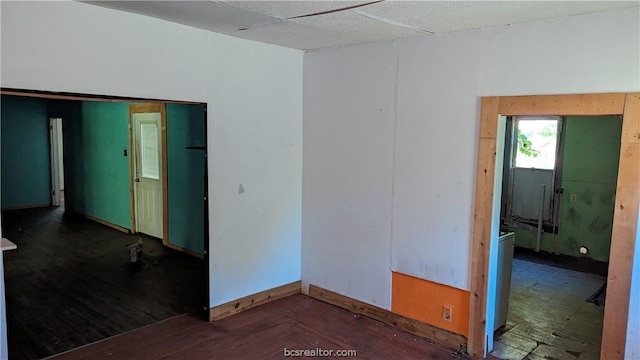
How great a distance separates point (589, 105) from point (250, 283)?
317cm

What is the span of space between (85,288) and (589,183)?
623cm

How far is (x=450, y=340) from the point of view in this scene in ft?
11.7

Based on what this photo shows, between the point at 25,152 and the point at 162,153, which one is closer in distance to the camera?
the point at 162,153

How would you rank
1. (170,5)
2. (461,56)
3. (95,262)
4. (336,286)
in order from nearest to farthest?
(170,5) → (461,56) → (336,286) → (95,262)

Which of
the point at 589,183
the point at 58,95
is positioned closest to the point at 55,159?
the point at 58,95

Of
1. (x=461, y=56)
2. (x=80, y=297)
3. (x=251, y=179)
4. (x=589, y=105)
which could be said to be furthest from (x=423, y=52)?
(x=80, y=297)

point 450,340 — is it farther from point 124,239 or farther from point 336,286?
point 124,239

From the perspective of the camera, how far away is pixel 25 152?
8.88 meters

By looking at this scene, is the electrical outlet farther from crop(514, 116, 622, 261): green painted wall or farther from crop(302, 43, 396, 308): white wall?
crop(514, 116, 622, 261): green painted wall

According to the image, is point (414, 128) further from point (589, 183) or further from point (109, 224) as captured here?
point (109, 224)

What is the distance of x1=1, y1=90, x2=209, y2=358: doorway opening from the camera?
3.96 m

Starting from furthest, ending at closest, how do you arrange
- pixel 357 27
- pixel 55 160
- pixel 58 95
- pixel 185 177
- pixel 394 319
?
1. pixel 55 160
2. pixel 185 177
3. pixel 394 319
4. pixel 357 27
5. pixel 58 95

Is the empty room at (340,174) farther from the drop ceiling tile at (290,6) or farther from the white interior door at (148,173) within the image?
the white interior door at (148,173)

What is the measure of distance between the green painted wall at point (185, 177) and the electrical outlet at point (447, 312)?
3133 mm
